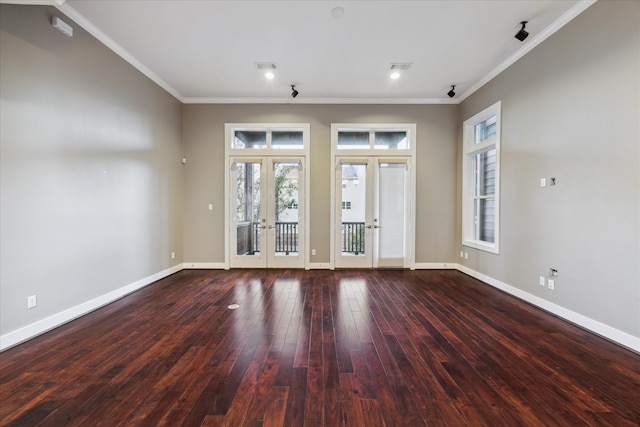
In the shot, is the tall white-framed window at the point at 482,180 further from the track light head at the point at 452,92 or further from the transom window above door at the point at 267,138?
the transom window above door at the point at 267,138

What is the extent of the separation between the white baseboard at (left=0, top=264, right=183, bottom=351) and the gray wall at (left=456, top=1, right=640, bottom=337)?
223 inches

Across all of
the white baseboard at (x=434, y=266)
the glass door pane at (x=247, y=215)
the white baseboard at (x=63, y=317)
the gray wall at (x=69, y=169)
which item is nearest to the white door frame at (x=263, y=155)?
the glass door pane at (x=247, y=215)

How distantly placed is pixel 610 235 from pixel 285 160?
185 inches

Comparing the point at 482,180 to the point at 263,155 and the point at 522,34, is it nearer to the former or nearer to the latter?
the point at 522,34

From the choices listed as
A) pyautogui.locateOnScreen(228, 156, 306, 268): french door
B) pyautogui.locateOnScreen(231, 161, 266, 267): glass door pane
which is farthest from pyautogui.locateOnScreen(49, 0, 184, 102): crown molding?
pyautogui.locateOnScreen(231, 161, 266, 267): glass door pane

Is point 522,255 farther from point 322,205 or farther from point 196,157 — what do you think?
point 196,157

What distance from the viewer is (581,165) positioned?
113 inches

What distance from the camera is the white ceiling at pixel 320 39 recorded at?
2887 millimetres

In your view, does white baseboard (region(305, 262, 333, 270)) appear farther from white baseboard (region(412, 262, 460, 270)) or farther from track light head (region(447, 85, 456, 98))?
track light head (region(447, 85, 456, 98))

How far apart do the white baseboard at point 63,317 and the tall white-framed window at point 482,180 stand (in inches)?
224

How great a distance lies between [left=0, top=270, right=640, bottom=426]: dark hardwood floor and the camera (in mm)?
1610

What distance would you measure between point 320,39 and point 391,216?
11.1 feet

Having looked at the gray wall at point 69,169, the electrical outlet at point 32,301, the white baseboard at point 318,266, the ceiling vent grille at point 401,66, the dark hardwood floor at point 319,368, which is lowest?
the dark hardwood floor at point 319,368

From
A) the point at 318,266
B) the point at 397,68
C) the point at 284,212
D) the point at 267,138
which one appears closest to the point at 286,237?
the point at 284,212
